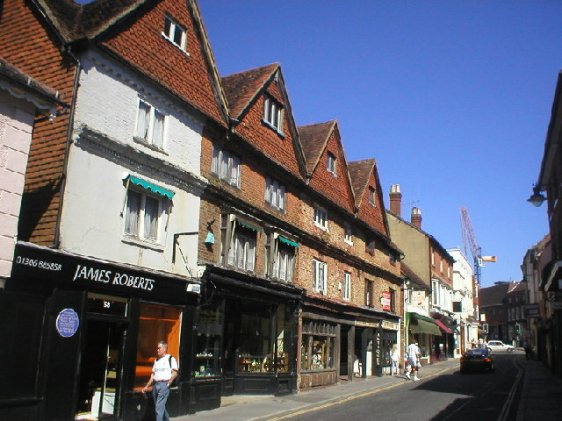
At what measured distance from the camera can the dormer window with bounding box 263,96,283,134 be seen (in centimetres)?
2072

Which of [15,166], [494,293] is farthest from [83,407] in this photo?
[494,293]

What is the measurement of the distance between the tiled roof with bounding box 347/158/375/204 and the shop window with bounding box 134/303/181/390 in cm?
1575

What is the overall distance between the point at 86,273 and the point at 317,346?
44.0 ft

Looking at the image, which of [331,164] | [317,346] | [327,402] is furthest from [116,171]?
[331,164]

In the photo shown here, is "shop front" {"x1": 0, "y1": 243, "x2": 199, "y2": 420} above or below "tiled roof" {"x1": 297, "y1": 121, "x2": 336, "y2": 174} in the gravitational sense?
below

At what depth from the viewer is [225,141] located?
18.0 m

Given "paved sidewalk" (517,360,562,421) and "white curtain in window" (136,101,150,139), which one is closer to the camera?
"white curtain in window" (136,101,150,139)

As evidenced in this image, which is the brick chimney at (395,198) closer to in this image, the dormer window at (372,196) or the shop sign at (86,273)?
the dormer window at (372,196)

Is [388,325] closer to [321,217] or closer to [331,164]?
[321,217]

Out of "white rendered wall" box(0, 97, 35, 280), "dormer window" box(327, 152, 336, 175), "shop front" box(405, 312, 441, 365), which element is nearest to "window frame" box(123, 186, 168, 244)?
"white rendered wall" box(0, 97, 35, 280)

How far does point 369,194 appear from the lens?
3109 centimetres

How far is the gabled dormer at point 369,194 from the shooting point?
29.6m

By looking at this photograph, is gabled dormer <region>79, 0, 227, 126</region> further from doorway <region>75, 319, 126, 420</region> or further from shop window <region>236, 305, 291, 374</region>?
shop window <region>236, 305, 291, 374</region>

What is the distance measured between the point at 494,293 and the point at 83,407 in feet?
422
